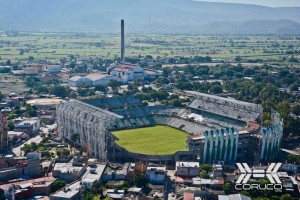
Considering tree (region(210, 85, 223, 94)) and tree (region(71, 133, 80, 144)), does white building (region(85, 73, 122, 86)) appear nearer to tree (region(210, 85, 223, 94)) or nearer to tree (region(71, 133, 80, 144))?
tree (region(210, 85, 223, 94))

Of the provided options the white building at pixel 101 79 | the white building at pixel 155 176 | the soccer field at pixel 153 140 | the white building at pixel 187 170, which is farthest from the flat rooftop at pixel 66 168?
the white building at pixel 101 79

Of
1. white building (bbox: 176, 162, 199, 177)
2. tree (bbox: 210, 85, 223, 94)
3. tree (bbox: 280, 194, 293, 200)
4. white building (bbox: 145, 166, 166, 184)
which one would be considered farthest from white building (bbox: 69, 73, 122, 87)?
tree (bbox: 280, 194, 293, 200)

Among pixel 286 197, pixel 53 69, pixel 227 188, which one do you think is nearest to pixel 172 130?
pixel 227 188

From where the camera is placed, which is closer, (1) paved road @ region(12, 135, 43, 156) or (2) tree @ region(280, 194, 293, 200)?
(2) tree @ region(280, 194, 293, 200)

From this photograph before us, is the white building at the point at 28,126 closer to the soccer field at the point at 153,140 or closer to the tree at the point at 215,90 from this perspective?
the soccer field at the point at 153,140

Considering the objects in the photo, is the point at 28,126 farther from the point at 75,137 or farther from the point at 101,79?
the point at 101,79

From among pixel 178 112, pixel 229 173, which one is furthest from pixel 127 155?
pixel 178 112

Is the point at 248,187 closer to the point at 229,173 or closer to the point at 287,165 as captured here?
the point at 229,173

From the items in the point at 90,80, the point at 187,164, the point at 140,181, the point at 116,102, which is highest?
the point at 116,102
